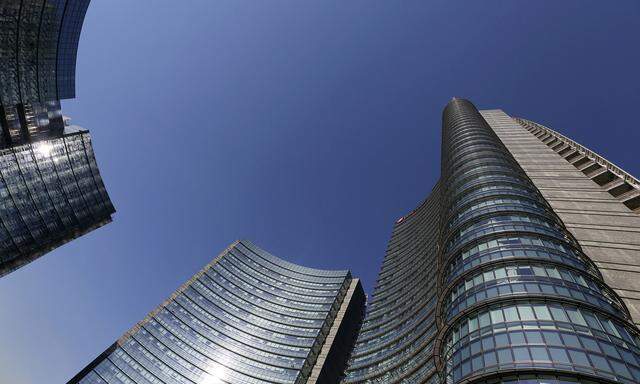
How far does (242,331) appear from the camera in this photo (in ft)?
333

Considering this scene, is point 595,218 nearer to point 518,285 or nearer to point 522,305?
point 518,285

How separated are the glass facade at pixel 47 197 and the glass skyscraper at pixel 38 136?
0.25 m

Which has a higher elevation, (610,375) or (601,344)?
(601,344)

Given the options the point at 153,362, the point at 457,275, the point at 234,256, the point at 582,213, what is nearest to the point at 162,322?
the point at 153,362

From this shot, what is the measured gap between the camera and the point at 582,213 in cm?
4738

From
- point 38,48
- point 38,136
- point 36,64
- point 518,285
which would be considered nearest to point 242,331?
point 38,136

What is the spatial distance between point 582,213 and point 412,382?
99.2 feet

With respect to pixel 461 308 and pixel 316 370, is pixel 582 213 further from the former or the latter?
pixel 316 370

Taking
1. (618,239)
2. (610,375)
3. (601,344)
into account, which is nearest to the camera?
(610,375)

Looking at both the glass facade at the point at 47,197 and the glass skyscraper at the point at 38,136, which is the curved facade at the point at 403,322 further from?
the glass skyscraper at the point at 38,136

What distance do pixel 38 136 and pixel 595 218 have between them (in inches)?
4873

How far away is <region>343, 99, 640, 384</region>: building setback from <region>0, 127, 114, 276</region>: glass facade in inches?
3711

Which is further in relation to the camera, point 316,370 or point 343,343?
point 343,343

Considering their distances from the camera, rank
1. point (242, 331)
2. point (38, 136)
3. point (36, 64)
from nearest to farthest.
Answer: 1. point (36, 64)
2. point (38, 136)
3. point (242, 331)
